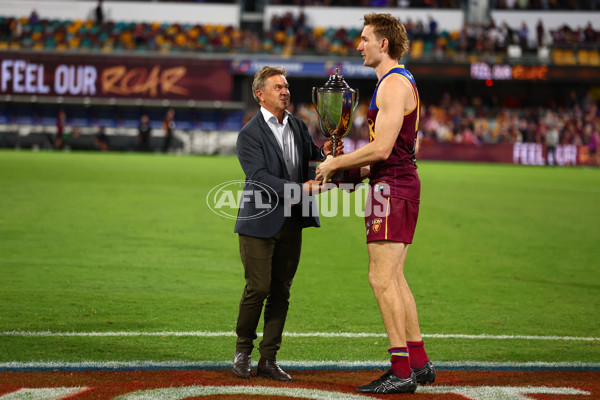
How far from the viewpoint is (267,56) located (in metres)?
39.4

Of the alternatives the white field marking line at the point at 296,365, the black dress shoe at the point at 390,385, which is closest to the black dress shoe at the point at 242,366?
the white field marking line at the point at 296,365

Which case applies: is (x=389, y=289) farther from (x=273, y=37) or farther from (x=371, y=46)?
(x=273, y=37)

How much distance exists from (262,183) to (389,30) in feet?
4.18

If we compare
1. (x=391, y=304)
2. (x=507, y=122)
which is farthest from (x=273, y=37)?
(x=391, y=304)

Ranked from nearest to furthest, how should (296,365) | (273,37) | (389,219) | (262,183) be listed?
(389,219) < (262,183) < (296,365) < (273,37)

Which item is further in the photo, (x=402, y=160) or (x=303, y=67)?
(x=303, y=67)

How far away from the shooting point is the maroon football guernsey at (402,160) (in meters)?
4.82

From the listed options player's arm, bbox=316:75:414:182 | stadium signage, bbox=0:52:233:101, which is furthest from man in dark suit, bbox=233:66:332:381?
stadium signage, bbox=0:52:233:101

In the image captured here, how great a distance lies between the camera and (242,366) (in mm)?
5047

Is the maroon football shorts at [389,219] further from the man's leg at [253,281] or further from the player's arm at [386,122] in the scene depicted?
the man's leg at [253,281]

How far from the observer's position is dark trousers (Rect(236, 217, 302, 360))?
5.03m

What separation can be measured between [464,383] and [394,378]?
0.59 metres

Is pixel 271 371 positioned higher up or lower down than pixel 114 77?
lower down

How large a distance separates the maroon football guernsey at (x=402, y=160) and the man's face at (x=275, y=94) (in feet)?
1.96
